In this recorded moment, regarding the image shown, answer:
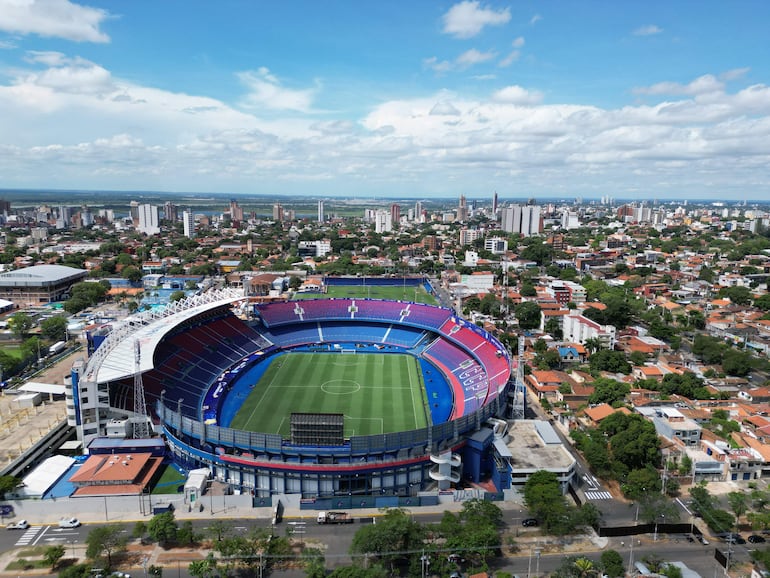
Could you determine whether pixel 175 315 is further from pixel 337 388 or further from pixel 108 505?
pixel 108 505

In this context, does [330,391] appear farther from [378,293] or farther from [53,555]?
[378,293]

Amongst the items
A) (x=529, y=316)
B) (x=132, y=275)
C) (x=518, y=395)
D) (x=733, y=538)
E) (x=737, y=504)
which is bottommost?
(x=733, y=538)

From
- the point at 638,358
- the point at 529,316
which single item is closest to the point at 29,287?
the point at 529,316

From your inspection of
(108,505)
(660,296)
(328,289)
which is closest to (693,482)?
(108,505)

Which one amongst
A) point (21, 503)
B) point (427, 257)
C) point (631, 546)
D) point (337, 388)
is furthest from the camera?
point (427, 257)

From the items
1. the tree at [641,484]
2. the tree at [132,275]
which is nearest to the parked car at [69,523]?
the tree at [641,484]

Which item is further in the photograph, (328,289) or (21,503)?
(328,289)
